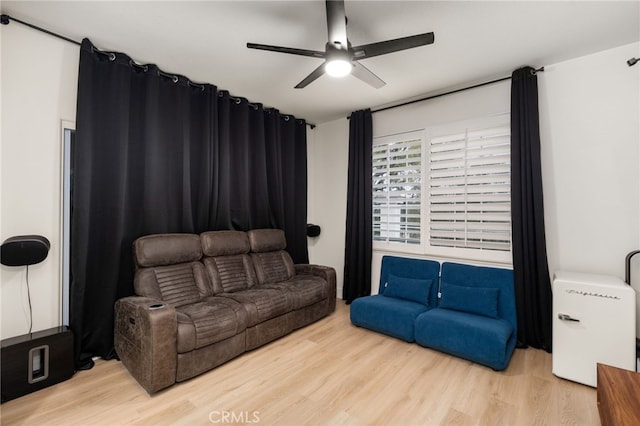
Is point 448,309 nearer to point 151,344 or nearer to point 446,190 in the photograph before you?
point 446,190

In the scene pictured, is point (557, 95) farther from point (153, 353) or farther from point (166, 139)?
point (153, 353)

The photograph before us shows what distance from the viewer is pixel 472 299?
Answer: 3.03 m

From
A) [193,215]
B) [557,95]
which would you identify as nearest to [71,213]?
[193,215]

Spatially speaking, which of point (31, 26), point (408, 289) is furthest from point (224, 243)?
point (31, 26)

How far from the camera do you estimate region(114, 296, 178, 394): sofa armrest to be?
86.2 inches

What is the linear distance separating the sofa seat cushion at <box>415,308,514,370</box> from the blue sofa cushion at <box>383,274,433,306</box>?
0.29 metres

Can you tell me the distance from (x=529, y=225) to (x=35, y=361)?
14.6ft

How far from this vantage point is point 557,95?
2982 millimetres

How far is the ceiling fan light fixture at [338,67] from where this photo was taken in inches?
84.4

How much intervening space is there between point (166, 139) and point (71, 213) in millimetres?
1122

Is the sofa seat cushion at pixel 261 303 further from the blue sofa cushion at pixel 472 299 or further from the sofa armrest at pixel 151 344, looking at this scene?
the blue sofa cushion at pixel 472 299

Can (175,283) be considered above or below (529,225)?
below

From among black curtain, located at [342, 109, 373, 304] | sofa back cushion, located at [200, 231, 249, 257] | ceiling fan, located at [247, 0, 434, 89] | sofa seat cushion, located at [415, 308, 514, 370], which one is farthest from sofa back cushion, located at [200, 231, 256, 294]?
ceiling fan, located at [247, 0, 434, 89]
